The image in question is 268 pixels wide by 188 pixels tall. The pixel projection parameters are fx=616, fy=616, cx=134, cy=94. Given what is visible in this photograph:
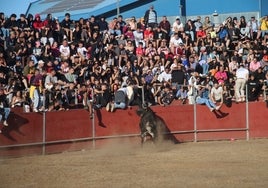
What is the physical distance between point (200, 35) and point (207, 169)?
1292 centimetres

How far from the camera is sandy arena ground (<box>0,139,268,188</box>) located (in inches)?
517

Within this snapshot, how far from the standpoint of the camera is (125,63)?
78.6 ft

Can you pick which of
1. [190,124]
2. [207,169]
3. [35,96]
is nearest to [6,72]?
[35,96]

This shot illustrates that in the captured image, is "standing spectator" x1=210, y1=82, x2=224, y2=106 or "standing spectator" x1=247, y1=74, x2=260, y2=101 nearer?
"standing spectator" x1=210, y1=82, x2=224, y2=106

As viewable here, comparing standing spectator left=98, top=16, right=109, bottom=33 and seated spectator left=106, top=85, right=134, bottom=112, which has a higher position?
standing spectator left=98, top=16, right=109, bottom=33

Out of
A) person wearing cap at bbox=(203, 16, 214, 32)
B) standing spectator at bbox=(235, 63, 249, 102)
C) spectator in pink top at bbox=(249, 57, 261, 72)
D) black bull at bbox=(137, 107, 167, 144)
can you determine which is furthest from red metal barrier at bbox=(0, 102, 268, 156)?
person wearing cap at bbox=(203, 16, 214, 32)

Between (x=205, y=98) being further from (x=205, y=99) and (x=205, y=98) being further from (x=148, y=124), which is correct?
(x=148, y=124)

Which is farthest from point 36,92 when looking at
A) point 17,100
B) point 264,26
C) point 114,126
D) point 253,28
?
point 264,26

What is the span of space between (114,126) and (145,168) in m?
5.96

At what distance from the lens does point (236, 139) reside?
2314 cm

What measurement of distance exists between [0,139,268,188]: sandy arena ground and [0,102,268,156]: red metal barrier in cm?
56

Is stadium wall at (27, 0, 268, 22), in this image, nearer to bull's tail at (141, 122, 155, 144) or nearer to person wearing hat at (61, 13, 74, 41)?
person wearing hat at (61, 13, 74, 41)

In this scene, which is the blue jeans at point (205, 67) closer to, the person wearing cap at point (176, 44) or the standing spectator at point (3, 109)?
the person wearing cap at point (176, 44)

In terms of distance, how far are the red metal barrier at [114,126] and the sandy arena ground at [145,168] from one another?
21.9 inches
